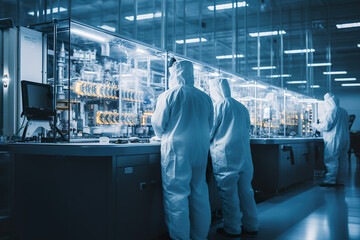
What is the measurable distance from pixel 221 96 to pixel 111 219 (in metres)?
1.85

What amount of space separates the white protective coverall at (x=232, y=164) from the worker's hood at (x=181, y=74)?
0.61 metres

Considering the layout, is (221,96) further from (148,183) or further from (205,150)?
(148,183)

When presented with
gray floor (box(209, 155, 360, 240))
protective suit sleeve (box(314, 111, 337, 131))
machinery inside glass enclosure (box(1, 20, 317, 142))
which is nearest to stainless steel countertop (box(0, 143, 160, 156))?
machinery inside glass enclosure (box(1, 20, 317, 142))

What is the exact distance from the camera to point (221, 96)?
3766mm

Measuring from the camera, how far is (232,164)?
11.5 feet

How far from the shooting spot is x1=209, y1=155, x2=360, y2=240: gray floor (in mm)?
3551

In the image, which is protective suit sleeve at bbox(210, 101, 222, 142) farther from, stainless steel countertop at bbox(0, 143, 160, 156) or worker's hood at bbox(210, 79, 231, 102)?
stainless steel countertop at bbox(0, 143, 160, 156)

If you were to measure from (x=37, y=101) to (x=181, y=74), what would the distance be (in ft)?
4.61

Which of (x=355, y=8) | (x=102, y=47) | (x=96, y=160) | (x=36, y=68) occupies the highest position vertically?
(x=355, y=8)

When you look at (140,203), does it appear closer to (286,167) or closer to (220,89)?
(220,89)

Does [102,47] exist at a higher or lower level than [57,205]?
higher

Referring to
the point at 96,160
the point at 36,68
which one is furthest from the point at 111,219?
the point at 36,68

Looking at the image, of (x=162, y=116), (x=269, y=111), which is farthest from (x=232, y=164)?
(x=269, y=111)

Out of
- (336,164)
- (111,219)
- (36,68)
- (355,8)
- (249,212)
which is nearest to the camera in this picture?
(111,219)
